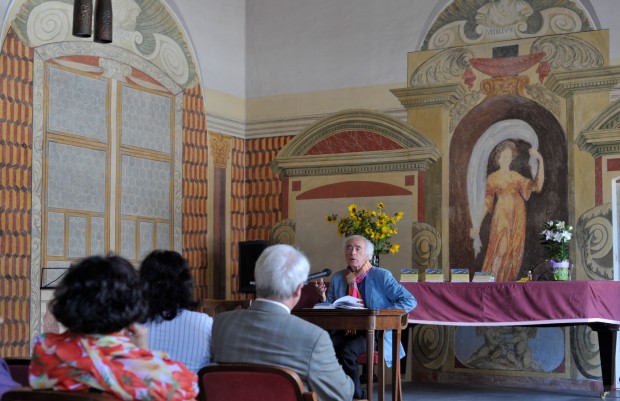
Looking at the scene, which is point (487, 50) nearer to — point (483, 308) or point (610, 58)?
point (610, 58)

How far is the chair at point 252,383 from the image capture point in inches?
135

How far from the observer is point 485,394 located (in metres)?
9.32

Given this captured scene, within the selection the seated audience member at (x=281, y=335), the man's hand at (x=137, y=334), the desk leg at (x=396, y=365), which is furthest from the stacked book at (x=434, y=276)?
the man's hand at (x=137, y=334)

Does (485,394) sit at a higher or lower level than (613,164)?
lower

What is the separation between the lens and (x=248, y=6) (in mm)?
12352

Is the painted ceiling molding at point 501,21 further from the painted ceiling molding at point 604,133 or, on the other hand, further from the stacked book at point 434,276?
the stacked book at point 434,276

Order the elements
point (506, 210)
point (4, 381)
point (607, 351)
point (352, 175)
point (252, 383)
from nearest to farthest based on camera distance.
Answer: point (252, 383) → point (4, 381) → point (607, 351) → point (506, 210) → point (352, 175)

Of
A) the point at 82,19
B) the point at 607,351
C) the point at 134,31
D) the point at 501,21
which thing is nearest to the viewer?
the point at 82,19

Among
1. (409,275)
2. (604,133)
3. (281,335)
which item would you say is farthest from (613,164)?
(281,335)

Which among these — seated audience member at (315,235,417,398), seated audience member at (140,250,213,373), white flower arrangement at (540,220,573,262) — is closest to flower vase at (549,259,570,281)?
white flower arrangement at (540,220,573,262)

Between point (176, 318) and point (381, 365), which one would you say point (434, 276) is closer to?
point (381, 365)

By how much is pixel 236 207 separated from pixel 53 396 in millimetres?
9316

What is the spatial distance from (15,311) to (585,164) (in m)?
5.83

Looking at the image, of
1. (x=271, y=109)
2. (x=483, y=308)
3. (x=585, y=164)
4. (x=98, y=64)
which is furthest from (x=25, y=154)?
(x=585, y=164)
